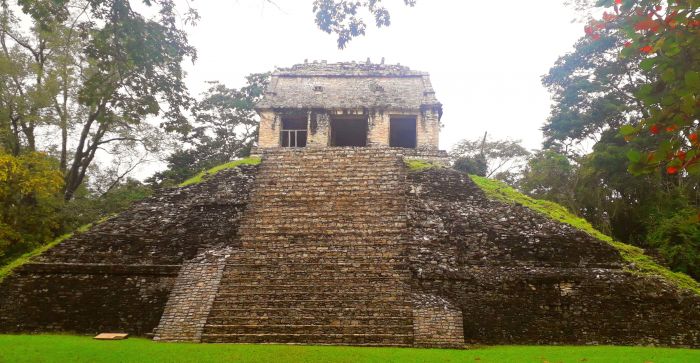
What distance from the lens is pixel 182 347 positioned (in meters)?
6.59

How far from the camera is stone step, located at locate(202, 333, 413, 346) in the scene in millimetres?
7105

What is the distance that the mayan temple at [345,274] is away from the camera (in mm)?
7457

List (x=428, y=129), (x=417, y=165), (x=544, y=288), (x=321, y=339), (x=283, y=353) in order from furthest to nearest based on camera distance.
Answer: (x=428, y=129) → (x=417, y=165) → (x=544, y=288) → (x=321, y=339) → (x=283, y=353)

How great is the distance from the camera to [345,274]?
848 centimetres

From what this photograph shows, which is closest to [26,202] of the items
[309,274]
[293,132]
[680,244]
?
[293,132]

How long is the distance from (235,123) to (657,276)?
18.5 m

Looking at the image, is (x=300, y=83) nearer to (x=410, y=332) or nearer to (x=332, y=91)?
(x=332, y=91)

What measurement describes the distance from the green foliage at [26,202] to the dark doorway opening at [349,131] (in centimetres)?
842

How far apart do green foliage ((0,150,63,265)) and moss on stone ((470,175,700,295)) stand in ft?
35.8

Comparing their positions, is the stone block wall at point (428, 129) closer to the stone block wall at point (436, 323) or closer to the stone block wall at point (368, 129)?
the stone block wall at point (368, 129)

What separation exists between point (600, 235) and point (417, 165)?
14.8ft

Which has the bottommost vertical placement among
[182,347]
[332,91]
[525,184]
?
[182,347]

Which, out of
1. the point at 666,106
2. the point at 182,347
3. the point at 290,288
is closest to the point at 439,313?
the point at 290,288

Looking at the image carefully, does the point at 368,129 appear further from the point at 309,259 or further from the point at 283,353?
the point at 283,353
